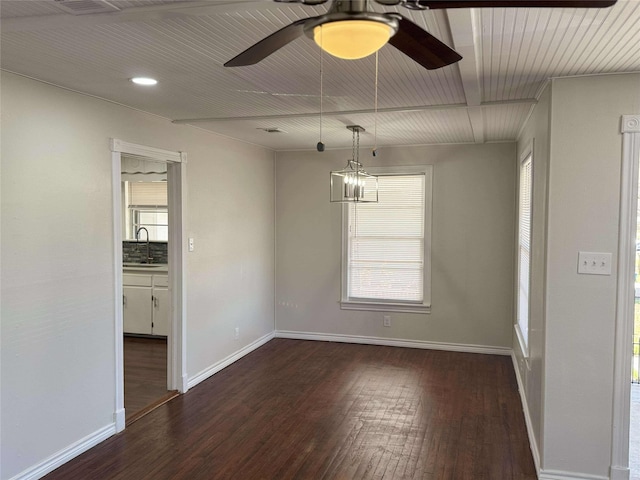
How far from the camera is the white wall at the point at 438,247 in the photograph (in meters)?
5.58

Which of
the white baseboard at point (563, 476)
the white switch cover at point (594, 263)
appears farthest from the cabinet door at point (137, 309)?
the white switch cover at point (594, 263)

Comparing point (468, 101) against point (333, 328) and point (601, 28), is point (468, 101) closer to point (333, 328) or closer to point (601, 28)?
point (601, 28)

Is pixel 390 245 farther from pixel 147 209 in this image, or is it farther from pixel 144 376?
pixel 147 209

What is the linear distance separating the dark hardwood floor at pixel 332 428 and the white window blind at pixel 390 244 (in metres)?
1.01

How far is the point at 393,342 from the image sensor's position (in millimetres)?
6000

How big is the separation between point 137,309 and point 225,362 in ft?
5.74

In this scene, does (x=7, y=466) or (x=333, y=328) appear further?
(x=333, y=328)

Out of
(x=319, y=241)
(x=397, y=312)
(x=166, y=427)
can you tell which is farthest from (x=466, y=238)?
(x=166, y=427)

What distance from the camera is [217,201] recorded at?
4926 mm

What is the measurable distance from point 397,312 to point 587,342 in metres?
3.16

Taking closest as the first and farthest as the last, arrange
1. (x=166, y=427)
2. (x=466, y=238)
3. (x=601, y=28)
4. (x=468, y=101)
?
1. (x=601, y=28)
2. (x=468, y=101)
3. (x=166, y=427)
4. (x=466, y=238)

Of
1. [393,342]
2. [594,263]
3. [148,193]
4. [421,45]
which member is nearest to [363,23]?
[421,45]

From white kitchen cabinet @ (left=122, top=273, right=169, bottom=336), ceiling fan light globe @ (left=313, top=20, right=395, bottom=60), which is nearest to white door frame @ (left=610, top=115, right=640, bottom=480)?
ceiling fan light globe @ (left=313, top=20, right=395, bottom=60)

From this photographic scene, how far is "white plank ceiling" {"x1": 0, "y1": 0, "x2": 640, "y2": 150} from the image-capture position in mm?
1979
